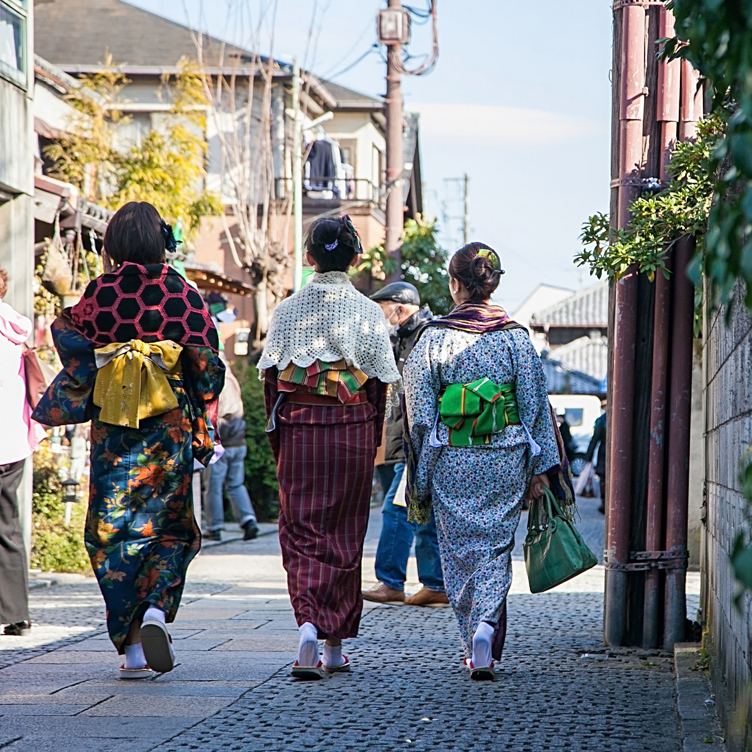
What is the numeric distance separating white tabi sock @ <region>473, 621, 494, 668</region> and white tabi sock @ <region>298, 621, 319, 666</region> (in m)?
0.65

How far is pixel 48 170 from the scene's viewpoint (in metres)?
18.6

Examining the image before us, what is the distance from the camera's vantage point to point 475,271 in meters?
5.56

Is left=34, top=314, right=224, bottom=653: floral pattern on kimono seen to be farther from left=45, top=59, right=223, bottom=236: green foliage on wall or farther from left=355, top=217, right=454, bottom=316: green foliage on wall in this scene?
left=355, top=217, right=454, bottom=316: green foliage on wall

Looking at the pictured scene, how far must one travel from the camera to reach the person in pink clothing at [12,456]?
6.18 meters

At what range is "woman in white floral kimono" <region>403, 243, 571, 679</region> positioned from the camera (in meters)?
5.27

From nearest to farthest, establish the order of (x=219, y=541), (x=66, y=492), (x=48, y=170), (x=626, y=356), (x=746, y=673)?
(x=746, y=673), (x=626, y=356), (x=66, y=492), (x=219, y=541), (x=48, y=170)

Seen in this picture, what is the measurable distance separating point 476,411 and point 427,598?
2.58m

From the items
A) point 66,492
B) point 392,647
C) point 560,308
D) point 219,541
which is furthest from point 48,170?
point 560,308

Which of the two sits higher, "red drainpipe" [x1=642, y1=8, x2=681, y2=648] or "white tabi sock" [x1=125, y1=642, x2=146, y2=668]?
"red drainpipe" [x1=642, y1=8, x2=681, y2=648]

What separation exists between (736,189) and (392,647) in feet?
9.93

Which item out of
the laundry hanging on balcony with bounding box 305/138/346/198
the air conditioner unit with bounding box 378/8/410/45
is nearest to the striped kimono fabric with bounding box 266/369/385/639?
the air conditioner unit with bounding box 378/8/410/45

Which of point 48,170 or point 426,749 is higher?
point 48,170

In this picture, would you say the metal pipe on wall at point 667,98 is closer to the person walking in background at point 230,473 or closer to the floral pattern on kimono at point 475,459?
the floral pattern on kimono at point 475,459

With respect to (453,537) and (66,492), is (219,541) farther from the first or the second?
(453,537)
